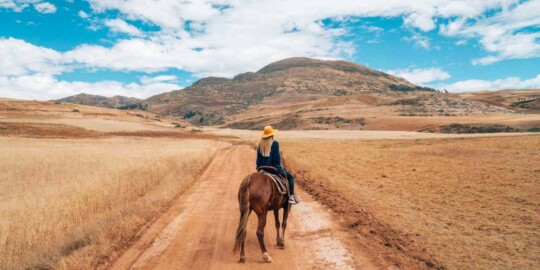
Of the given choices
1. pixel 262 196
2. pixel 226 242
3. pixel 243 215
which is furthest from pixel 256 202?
pixel 226 242

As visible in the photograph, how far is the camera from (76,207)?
13.2 meters

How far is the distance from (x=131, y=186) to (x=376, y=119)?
364ft

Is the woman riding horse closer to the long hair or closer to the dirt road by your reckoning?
the long hair

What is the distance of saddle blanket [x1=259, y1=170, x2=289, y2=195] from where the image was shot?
9.29 metres

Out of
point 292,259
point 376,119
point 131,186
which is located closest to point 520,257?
point 292,259

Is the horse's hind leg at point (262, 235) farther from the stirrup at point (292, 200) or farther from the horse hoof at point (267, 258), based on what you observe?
the stirrup at point (292, 200)

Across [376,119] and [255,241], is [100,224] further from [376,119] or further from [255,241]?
[376,119]

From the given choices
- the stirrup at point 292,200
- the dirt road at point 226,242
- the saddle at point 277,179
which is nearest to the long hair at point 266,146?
the saddle at point 277,179

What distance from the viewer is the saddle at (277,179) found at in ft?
30.5

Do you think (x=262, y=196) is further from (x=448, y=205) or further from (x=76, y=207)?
(x=448, y=205)

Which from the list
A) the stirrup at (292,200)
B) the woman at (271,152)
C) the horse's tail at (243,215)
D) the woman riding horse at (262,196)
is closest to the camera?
the horse's tail at (243,215)

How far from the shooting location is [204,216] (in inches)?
497

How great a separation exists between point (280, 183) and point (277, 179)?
0.13 metres

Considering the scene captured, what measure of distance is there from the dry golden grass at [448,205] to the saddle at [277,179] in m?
2.77
